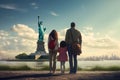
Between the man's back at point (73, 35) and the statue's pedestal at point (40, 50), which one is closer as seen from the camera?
the man's back at point (73, 35)

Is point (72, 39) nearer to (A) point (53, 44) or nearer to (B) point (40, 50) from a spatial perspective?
(A) point (53, 44)

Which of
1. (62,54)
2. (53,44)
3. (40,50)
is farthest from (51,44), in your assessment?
(40,50)

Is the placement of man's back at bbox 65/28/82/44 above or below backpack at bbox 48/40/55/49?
above

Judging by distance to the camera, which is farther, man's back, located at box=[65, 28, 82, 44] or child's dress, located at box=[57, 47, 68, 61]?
child's dress, located at box=[57, 47, 68, 61]

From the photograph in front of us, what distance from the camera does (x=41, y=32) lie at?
56.1m

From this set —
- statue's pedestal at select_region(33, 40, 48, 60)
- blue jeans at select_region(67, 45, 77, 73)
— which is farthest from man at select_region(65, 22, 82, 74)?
statue's pedestal at select_region(33, 40, 48, 60)

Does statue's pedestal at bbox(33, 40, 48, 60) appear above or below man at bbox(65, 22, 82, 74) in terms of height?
above

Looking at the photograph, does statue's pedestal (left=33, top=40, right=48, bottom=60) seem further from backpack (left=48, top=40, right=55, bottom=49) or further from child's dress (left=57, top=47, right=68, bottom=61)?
backpack (left=48, top=40, right=55, bottom=49)

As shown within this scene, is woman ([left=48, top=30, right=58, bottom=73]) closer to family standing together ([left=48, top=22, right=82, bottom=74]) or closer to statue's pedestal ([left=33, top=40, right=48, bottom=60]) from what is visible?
family standing together ([left=48, top=22, right=82, bottom=74])

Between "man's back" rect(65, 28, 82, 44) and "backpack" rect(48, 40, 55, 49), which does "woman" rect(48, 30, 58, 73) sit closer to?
"backpack" rect(48, 40, 55, 49)

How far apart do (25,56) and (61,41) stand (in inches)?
1742

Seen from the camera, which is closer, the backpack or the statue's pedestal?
the backpack

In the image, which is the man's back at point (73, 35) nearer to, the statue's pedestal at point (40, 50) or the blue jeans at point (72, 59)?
the blue jeans at point (72, 59)

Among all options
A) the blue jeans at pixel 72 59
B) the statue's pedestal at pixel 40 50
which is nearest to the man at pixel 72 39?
the blue jeans at pixel 72 59
